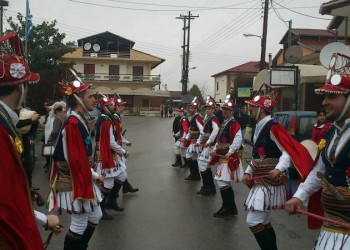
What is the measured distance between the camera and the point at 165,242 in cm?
598

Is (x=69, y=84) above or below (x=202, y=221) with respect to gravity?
above

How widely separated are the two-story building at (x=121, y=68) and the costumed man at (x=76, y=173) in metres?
53.1

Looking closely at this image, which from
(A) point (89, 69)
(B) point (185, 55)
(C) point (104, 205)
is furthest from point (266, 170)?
(A) point (89, 69)

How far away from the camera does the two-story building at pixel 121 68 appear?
58812 mm

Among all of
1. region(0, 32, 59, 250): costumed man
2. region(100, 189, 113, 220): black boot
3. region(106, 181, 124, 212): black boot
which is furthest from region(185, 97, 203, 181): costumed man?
region(0, 32, 59, 250): costumed man

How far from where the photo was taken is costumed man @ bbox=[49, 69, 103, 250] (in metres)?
4.46

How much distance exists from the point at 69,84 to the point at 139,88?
55.2 meters

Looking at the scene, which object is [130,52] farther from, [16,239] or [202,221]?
[16,239]

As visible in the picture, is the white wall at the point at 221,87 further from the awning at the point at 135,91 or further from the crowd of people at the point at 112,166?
the crowd of people at the point at 112,166

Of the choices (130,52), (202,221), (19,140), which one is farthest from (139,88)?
(19,140)

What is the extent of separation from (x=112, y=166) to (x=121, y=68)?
178ft

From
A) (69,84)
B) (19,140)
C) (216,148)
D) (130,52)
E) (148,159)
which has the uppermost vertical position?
(130,52)

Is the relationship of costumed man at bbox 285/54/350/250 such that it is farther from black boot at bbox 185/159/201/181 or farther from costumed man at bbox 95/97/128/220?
black boot at bbox 185/159/201/181

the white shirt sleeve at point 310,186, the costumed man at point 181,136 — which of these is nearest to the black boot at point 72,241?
the white shirt sleeve at point 310,186
